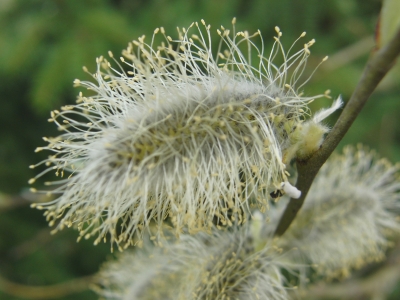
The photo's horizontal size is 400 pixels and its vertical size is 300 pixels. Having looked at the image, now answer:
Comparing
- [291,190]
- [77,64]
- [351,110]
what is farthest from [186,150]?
[77,64]

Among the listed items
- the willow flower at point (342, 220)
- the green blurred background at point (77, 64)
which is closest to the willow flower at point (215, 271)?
the willow flower at point (342, 220)

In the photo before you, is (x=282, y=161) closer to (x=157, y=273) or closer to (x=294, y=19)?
(x=157, y=273)

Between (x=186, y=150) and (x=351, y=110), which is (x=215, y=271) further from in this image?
(x=351, y=110)

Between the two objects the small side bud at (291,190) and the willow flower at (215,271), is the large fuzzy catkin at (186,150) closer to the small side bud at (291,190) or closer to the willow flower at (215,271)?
the small side bud at (291,190)

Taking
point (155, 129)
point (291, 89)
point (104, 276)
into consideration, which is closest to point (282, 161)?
point (291, 89)

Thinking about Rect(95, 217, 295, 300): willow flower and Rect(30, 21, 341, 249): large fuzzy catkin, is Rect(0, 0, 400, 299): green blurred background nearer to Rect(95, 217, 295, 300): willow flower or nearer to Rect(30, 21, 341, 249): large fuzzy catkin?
Rect(95, 217, 295, 300): willow flower

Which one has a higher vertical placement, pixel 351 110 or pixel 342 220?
pixel 351 110

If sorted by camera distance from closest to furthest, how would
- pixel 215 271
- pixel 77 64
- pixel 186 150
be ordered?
pixel 186 150
pixel 215 271
pixel 77 64
